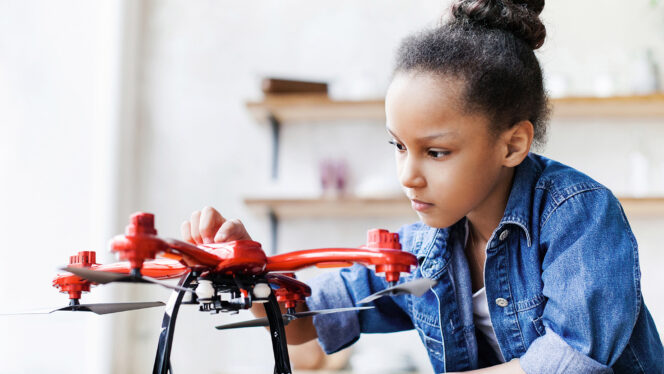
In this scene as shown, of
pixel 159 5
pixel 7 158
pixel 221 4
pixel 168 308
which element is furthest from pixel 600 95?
pixel 168 308

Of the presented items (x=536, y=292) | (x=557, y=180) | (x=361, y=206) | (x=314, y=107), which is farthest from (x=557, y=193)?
(x=314, y=107)

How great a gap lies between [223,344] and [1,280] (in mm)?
869

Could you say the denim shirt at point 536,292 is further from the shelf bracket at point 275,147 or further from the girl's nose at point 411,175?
the shelf bracket at point 275,147

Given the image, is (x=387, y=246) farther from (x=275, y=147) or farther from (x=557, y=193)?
(x=275, y=147)

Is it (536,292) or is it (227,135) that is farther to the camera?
(227,135)

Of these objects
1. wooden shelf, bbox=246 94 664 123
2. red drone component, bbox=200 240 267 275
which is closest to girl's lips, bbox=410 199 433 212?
red drone component, bbox=200 240 267 275

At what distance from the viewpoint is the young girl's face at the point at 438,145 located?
863 mm

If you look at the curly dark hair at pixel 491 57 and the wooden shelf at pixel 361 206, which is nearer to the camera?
the curly dark hair at pixel 491 57

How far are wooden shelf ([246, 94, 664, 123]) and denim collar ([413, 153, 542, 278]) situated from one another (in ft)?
4.90

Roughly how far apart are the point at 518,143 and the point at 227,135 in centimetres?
195

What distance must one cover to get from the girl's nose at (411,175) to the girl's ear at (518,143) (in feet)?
0.50

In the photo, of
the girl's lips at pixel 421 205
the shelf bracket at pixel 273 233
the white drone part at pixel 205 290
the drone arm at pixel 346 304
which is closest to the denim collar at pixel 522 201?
the girl's lips at pixel 421 205

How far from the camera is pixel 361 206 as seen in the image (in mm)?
2486

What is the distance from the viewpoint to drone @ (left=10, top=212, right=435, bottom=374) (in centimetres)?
55
